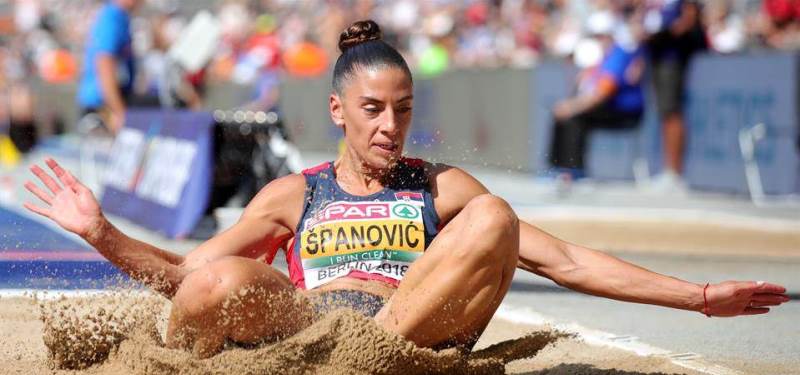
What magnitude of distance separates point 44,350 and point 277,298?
1.74 m

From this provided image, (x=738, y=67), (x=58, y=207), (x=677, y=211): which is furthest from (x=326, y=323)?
(x=738, y=67)

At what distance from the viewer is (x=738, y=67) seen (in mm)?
14250

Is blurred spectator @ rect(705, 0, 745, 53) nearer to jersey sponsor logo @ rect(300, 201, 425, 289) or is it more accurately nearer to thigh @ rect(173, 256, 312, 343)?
jersey sponsor logo @ rect(300, 201, 425, 289)

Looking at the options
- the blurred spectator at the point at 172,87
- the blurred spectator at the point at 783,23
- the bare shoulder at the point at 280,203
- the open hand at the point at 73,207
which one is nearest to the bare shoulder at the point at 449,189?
the bare shoulder at the point at 280,203

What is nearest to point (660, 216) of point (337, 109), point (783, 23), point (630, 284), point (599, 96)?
point (599, 96)

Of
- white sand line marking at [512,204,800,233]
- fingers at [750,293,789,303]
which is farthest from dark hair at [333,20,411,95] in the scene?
white sand line marking at [512,204,800,233]

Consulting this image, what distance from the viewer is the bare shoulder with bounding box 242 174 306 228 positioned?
461cm

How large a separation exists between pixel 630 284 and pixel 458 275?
84cm

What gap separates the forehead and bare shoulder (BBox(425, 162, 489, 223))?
1.10 ft

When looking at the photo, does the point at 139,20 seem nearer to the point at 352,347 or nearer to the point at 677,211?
the point at 677,211

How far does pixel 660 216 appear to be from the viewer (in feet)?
40.7

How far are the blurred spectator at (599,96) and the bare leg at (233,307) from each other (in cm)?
1108

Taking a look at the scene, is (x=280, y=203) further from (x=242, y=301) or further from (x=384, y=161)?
(x=242, y=301)

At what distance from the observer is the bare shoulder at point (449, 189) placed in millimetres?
4633
